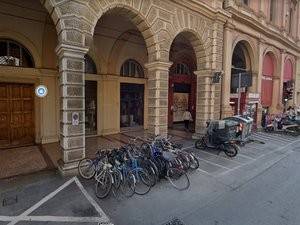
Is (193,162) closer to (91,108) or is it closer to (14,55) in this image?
(91,108)

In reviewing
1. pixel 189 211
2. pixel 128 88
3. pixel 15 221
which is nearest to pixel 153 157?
pixel 189 211

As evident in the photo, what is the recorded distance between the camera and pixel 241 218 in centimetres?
427

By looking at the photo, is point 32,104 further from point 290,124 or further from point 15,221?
point 290,124

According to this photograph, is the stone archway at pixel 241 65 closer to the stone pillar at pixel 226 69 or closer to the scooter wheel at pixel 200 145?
the stone pillar at pixel 226 69

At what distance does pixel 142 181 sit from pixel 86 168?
5.35ft

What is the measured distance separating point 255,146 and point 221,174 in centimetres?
441

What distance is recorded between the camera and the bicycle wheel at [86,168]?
589 cm

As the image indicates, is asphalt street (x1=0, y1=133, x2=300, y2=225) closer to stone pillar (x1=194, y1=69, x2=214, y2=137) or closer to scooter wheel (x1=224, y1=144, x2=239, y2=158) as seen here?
scooter wheel (x1=224, y1=144, x2=239, y2=158)

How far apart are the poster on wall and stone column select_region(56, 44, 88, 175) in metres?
10.2

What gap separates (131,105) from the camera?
13.2 m

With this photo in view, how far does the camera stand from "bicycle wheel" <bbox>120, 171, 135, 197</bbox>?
515 cm

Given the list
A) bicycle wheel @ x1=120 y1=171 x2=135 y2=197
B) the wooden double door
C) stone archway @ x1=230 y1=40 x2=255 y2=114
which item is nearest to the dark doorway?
the wooden double door

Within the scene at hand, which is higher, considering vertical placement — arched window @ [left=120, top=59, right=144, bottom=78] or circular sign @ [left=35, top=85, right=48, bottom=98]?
arched window @ [left=120, top=59, right=144, bottom=78]

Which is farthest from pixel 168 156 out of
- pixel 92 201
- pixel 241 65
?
pixel 241 65
